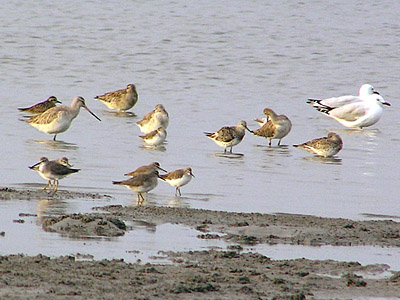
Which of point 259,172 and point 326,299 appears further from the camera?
point 259,172

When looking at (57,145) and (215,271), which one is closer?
(215,271)

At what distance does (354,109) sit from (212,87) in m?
4.49

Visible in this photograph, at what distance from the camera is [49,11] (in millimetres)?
40219

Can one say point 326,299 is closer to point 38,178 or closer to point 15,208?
point 15,208

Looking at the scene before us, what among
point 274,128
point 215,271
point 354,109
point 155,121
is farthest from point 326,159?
point 215,271

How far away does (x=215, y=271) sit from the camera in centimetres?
789

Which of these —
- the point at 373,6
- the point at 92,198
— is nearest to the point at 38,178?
the point at 92,198

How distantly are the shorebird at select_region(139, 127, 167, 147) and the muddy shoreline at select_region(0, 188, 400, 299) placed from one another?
232 inches

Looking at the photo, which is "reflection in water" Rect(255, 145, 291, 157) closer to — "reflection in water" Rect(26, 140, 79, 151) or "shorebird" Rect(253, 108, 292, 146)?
"shorebird" Rect(253, 108, 292, 146)

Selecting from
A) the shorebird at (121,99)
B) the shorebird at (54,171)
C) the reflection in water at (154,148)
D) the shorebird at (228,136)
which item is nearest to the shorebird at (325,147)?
the shorebird at (228,136)

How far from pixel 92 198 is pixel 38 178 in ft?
5.74

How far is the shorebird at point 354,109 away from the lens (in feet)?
65.7

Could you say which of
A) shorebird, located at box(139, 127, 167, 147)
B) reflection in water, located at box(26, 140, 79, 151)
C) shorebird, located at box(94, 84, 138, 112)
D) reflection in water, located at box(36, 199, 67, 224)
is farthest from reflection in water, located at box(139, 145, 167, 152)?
reflection in water, located at box(36, 199, 67, 224)

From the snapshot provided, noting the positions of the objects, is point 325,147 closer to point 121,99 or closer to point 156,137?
point 156,137
